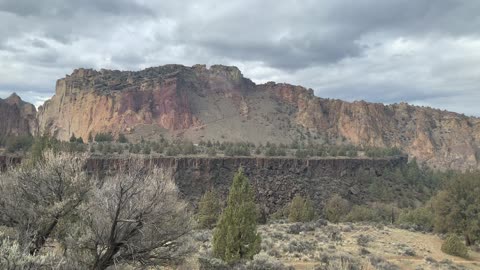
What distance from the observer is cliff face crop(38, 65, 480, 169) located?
5374 inches

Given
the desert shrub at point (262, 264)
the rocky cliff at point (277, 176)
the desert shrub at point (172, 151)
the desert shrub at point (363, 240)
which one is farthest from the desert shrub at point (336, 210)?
the desert shrub at point (172, 151)

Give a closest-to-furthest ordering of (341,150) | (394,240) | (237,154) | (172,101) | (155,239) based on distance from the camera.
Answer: (155,239) < (394,240) < (237,154) < (341,150) < (172,101)

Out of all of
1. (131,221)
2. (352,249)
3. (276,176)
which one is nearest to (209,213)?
(352,249)

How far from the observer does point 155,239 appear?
11953 millimetres

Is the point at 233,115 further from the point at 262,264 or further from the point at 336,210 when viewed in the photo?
the point at 262,264

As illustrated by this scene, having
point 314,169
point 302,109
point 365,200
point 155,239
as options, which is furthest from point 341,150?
point 155,239

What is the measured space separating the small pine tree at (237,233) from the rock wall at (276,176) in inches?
1912

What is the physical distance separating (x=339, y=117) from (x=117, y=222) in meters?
155

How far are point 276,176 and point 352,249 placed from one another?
55813 mm

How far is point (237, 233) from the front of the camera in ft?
57.9

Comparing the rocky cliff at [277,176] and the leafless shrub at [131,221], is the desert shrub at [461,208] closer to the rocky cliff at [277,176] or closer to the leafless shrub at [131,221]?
the leafless shrub at [131,221]

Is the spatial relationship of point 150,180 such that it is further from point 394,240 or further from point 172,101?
point 172,101

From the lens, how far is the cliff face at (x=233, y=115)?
136500mm

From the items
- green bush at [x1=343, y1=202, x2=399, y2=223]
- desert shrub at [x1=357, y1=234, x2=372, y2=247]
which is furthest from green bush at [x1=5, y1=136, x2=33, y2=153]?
desert shrub at [x1=357, y1=234, x2=372, y2=247]
